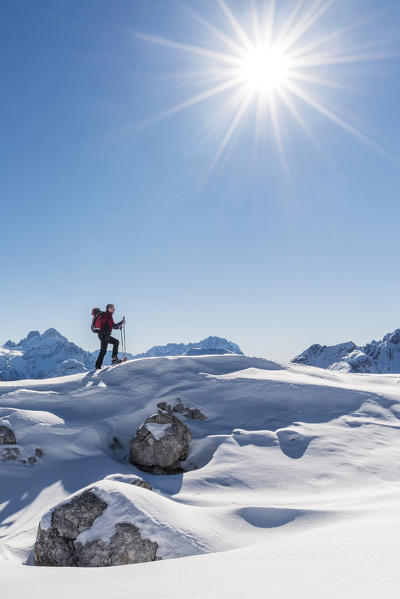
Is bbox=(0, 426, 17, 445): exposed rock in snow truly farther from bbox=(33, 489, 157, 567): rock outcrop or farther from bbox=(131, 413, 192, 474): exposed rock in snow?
bbox=(33, 489, 157, 567): rock outcrop

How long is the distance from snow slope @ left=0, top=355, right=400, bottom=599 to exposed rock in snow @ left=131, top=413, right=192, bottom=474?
1.02 ft

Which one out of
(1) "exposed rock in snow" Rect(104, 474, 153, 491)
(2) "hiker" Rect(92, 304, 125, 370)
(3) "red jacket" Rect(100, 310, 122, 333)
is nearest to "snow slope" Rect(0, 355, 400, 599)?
(1) "exposed rock in snow" Rect(104, 474, 153, 491)

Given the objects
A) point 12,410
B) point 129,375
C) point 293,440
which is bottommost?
point 293,440

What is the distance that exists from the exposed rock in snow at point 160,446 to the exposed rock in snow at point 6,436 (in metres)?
2.85

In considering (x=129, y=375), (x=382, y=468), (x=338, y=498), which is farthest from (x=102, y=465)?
(x=382, y=468)

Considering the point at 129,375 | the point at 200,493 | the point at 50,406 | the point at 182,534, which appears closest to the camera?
the point at 182,534

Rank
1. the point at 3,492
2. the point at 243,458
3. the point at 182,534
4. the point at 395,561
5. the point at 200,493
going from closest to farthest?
1. the point at 395,561
2. the point at 182,534
3. the point at 200,493
4. the point at 3,492
5. the point at 243,458

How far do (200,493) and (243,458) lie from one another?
1585mm

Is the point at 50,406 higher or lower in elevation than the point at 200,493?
higher

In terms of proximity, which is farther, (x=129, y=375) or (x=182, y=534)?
(x=129, y=375)

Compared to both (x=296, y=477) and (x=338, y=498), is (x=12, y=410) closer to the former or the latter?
(x=296, y=477)

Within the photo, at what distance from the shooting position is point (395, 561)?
248 cm

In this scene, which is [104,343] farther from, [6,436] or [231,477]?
[231,477]

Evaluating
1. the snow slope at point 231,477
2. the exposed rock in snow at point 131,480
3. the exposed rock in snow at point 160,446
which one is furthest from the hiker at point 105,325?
the exposed rock in snow at point 131,480
